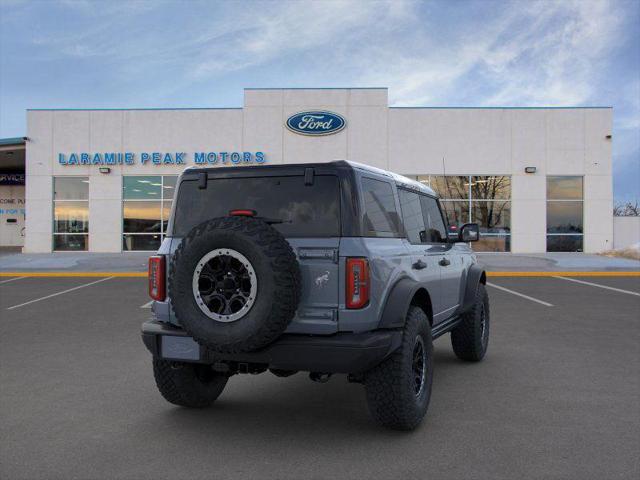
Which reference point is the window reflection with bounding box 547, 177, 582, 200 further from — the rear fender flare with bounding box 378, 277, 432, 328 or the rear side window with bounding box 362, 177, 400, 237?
the rear fender flare with bounding box 378, 277, 432, 328

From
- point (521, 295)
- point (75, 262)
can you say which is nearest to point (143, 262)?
point (75, 262)

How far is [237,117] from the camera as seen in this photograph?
23.0 m

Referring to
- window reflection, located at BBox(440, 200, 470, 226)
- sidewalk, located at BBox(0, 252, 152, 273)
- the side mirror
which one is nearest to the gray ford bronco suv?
the side mirror

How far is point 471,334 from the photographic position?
6.00m

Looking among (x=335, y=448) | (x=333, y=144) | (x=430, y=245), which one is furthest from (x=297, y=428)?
(x=333, y=144)

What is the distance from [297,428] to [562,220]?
21658 millimetres

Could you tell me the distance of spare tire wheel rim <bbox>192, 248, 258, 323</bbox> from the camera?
3502mm

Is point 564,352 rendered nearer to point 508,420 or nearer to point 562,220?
point 508,420

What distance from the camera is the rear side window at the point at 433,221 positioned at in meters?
5.33

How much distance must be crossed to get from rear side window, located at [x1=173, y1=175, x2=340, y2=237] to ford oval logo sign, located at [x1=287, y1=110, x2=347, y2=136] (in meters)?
19.1

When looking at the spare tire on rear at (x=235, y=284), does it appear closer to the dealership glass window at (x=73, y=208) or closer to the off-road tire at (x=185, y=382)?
the off-road tire at (x=185, y=382)

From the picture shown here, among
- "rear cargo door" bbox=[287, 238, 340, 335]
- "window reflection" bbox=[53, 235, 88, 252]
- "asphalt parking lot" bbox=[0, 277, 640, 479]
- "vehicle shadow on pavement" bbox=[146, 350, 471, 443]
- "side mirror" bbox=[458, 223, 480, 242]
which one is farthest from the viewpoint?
"window reflection" bbox=[53, 235, 88, 252]

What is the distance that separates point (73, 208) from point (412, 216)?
21555mm

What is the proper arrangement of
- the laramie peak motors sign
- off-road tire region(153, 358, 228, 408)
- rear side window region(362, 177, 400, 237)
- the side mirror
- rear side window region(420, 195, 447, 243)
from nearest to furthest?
rear side window region(362, 177, 400, 237) < off-road tire region(153, 358, 228, 408) < rear side window region(420, 195, 447, 243) < the side mirror < the laramie peak motors sign
